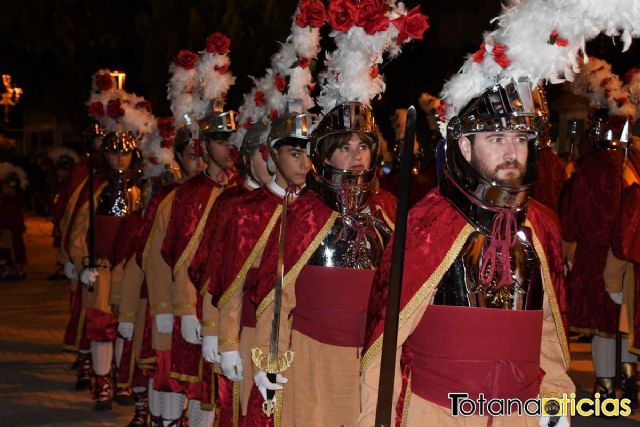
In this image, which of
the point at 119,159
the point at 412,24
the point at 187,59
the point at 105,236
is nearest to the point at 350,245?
the point at 412,24

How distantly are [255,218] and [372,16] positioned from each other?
1.31m

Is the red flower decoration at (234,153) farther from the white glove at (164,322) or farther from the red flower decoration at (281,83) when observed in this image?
the white glove at (164,322)

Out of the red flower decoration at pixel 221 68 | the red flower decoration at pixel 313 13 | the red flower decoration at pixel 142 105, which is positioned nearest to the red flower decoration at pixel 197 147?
the red flower decoration at pixel 221 68

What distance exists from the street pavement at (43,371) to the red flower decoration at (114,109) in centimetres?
260

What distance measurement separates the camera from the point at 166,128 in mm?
8648

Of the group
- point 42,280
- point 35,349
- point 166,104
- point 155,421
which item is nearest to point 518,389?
point 155,421

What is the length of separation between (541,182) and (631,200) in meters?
3.05

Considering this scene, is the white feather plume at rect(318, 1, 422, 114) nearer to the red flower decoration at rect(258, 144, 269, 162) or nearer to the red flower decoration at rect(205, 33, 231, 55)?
the red flower decoration at rect(258, 144, 269, 162)

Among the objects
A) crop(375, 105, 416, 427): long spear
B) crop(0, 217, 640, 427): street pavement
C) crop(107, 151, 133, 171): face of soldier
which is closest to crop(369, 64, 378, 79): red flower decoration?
crop(375, 105, 416, 427): long spear

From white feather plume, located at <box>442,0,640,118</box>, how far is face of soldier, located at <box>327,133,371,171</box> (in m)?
1.23

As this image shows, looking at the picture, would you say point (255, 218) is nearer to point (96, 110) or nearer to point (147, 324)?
point (147, 324)

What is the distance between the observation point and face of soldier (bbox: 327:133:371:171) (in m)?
5.04

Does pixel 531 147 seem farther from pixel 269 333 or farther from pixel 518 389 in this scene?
pixel 269 333

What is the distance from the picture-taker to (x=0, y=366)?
1052 centimetres
